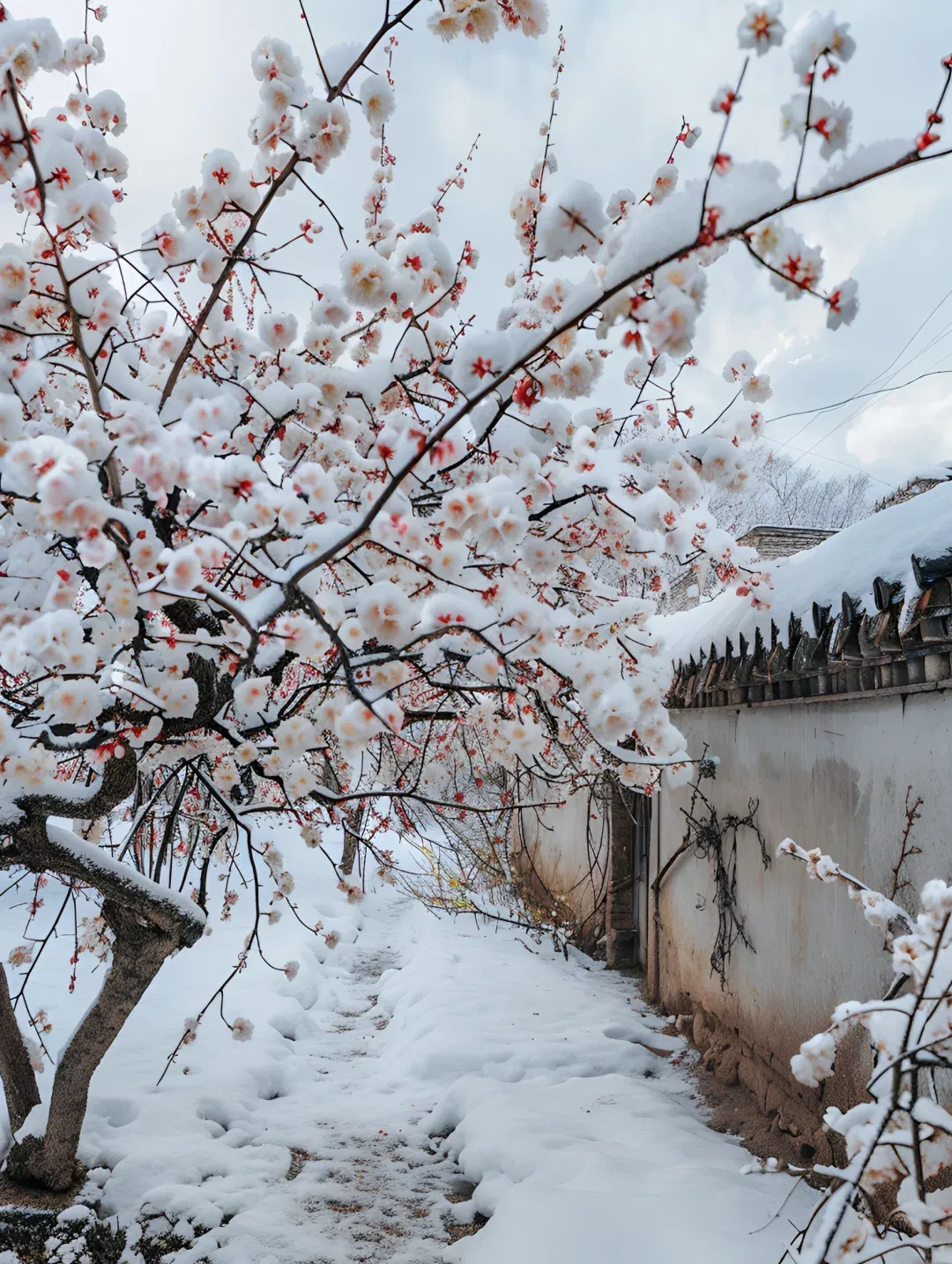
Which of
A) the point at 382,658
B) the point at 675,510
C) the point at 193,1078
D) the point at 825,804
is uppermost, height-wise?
the point at 675,510

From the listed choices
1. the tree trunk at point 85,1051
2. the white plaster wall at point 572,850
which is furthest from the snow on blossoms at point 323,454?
the white plaster wall at point 572,850

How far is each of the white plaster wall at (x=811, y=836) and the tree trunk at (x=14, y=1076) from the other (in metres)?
3.60

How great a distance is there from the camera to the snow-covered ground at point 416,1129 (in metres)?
2.76

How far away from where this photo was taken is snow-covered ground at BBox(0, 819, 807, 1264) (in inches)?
109

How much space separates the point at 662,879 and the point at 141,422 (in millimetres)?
5706

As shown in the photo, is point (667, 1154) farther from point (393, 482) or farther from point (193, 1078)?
point (393, 482)

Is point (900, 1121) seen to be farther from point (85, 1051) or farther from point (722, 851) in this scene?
point (722, 851)

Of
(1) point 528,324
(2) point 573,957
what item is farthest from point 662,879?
(1) point 528,324

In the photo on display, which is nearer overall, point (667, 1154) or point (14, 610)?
point (14, 610)

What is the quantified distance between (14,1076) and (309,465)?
128 inches

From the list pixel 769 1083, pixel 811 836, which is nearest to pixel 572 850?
pixel 769 1083

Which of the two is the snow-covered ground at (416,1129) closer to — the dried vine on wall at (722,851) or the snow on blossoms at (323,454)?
the dried vine on wall at (722,851)

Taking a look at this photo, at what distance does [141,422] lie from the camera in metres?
1.80

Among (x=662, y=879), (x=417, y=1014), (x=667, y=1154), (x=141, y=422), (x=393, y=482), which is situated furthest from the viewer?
(x=662, y=879)
